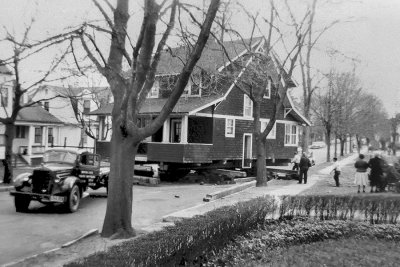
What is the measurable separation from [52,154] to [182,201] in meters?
5.61

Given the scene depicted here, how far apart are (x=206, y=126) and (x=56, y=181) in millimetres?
16237

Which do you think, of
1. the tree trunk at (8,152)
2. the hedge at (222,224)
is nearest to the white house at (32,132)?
the tree trunk at (8,152)

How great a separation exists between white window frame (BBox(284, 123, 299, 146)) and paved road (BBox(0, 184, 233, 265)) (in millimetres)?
18055

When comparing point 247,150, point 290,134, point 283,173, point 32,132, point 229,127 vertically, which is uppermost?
point 229,127

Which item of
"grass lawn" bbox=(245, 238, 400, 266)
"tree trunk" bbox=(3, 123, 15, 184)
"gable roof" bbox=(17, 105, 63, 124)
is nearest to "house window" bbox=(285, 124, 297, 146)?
"gable roof" bbox=(17, 105, 63, 124)

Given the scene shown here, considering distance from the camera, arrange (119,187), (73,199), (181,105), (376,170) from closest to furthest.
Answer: (119,187) → (73,199) → (376,170) → (181,105)

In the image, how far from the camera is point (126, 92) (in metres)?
10.8

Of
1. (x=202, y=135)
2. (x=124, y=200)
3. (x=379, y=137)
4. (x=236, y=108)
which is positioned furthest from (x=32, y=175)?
(x=379, y=137)

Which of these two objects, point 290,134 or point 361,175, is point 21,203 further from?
point 290,134

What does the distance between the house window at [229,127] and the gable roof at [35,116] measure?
691 inches

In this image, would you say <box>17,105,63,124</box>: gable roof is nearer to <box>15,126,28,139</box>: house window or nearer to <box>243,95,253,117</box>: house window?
<box>15,126,28,139</box>: house window

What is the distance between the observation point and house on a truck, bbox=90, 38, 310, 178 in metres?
28.3

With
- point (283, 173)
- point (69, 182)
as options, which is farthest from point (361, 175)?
point (69, 182)

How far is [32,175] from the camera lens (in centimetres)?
1570
